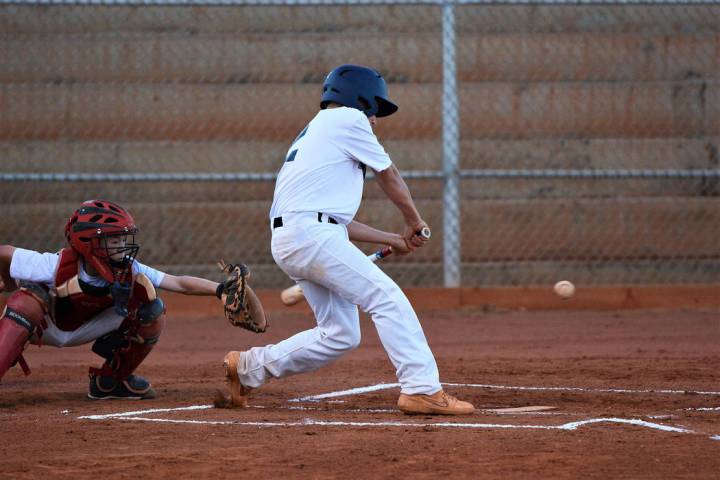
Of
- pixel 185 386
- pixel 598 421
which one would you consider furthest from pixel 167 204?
pixel 598 421

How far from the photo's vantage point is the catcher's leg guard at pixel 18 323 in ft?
18.4

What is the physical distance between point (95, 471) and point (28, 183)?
6.79 m

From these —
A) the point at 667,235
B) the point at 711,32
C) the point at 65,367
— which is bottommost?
the point at 65,367

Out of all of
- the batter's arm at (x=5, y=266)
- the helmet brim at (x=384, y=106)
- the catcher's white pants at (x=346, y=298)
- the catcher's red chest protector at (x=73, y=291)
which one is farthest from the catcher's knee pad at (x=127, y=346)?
the helmet brim at (x=384, y=106)

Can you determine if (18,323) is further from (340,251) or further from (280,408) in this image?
(340,251)

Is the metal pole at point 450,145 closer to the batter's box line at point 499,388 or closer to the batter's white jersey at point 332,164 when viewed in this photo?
the batter's box line at point 499,388

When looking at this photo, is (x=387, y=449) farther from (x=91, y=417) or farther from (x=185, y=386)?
→ (x=185, y=386)

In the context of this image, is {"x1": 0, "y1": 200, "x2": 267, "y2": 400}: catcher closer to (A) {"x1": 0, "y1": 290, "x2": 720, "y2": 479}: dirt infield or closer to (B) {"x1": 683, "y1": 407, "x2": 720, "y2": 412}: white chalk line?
(A) {"x1": 0, "y1": 290, "x2": 720, "y2": 479}: dirt infield

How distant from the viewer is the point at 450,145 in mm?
10219

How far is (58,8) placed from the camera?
10555 mm


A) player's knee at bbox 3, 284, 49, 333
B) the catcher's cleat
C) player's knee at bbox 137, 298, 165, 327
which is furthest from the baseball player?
player's knee at bbox 3, 284, 49, 333

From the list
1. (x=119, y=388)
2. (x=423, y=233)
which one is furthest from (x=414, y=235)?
(x=119, y=388)

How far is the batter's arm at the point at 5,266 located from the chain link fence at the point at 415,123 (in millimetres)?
4390

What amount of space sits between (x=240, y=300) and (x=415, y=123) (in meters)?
5.64
